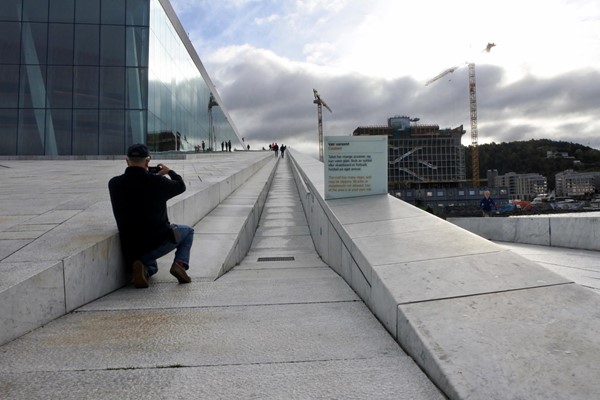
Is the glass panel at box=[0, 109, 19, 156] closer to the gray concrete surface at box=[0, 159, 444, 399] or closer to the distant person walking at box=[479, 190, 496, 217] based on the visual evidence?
the distant person walking at box=[479, 190, 496, 217]

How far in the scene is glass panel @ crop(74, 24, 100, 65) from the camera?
86.2 ft

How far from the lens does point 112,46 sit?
26500mm

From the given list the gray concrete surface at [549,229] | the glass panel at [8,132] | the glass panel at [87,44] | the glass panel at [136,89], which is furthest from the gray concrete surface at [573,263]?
the glass panel at [8,132]

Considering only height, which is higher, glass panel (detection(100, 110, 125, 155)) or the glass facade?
the glass facade

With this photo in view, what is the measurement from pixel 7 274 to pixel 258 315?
1.83 metres

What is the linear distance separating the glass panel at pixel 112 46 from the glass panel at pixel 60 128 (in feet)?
12.5

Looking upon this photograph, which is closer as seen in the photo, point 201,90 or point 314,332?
point 314,332

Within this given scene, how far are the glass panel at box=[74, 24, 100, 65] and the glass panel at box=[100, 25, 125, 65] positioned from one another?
0.93 feet

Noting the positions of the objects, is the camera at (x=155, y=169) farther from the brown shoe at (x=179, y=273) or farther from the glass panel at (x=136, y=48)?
the glass panel at (x=136, y=48)

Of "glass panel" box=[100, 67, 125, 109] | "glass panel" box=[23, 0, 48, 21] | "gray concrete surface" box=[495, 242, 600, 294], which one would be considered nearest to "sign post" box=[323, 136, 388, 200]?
"gray concrete surface" box=[495, 242, 600, 294]

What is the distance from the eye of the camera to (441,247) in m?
4.08

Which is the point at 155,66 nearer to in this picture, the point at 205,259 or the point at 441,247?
the point at 205,259

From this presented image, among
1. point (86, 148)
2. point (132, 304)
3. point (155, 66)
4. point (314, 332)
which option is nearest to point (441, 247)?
point (314, 332)

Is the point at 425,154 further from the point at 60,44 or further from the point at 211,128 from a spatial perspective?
the point at 60,44
